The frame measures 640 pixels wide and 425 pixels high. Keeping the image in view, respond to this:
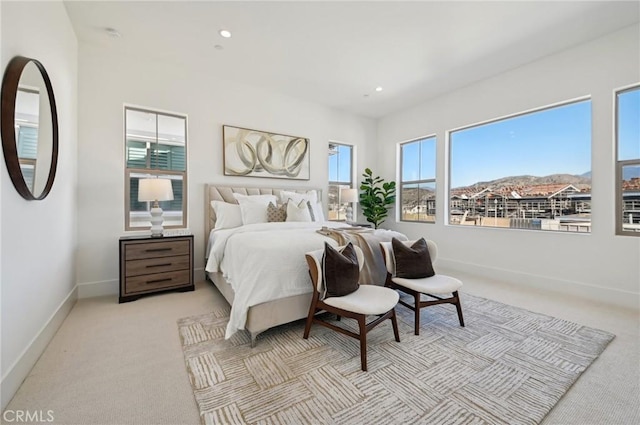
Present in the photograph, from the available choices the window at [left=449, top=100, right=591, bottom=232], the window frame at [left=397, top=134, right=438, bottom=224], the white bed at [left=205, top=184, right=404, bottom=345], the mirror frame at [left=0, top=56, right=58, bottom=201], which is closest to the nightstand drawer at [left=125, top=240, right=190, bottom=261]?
the white bed at [left=205, top=184, right=404, bottom=345]

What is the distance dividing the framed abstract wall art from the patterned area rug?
242 centimetres

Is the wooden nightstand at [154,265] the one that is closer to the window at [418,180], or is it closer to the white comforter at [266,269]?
the white comforter at [266,269]

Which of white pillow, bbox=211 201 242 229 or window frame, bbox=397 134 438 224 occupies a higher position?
window frame, bbox=397 134 438 224

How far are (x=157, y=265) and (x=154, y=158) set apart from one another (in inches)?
58.6

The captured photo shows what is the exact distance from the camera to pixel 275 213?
12.3 ft

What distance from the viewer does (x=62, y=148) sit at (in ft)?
8.57

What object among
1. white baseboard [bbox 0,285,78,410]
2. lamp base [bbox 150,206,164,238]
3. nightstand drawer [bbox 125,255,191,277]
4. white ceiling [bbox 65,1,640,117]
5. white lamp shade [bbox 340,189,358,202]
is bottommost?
white baseboard [bbox 0,285,78,410]

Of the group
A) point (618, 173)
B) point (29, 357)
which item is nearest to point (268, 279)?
point (29, 357)

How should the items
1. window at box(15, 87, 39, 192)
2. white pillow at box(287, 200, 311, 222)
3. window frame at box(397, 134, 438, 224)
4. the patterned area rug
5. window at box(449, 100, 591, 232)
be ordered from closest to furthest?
the patterned area rug < window at box(15, 87, 39, 192) < window at box(449, 100, 591, 232) < white pillow at box(287, 200, 311, 222) < window frame at box(397, 134, 438, 224)

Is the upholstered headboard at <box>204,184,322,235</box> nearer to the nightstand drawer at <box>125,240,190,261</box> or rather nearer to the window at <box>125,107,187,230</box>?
the window at <box>125,107,187,230</box>

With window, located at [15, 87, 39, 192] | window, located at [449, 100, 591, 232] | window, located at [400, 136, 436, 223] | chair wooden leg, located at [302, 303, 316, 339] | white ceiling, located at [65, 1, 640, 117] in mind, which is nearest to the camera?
window, located at [15, 87, 39, 192]

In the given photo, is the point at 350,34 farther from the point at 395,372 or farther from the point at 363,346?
the point at 395,372

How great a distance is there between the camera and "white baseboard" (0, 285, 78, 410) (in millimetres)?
1475

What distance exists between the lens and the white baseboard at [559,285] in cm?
296
